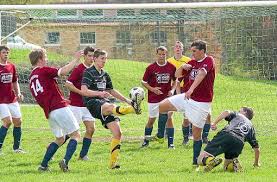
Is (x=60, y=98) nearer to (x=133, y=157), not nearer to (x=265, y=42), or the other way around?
(x=133, y=157)

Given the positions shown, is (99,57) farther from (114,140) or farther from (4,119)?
(4,119)

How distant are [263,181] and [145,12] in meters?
9.01

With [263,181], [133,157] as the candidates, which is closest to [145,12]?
[133,157]

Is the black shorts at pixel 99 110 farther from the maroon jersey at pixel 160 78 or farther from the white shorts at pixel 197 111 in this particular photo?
the maroon jersey at pixel 160 78

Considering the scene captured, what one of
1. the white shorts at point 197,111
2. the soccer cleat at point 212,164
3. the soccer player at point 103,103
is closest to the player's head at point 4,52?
the soccer player at point 103,103

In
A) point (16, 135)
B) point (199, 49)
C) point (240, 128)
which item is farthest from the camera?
point (16, 135)

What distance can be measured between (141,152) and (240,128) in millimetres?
3256

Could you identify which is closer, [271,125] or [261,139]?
[261,139]

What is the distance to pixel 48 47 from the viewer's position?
2086 cm

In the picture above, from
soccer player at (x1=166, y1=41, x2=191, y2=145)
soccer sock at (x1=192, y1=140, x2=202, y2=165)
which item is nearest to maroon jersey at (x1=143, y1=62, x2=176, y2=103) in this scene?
soccer player at (x1=166, y1=41, x2=191, y2=145)

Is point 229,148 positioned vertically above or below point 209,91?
below

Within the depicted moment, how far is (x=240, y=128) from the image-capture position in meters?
11.2

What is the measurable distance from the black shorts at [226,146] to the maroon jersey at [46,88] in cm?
242

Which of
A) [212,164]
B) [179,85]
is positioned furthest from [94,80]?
[179,85]
